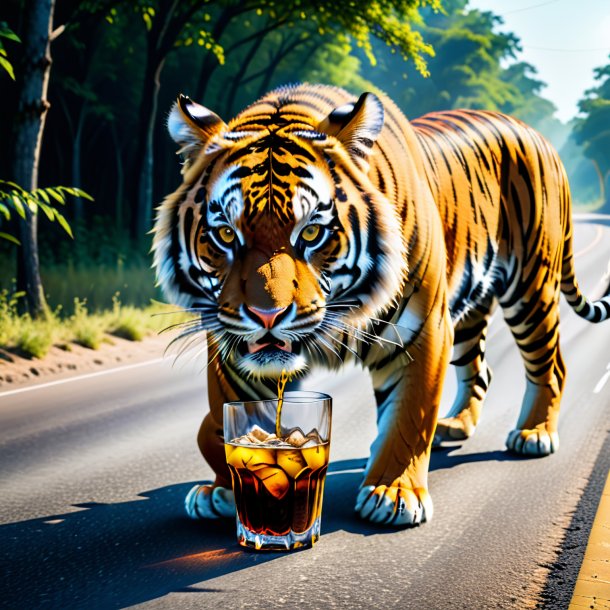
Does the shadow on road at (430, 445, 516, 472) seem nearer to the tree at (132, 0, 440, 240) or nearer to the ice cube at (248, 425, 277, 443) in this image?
the ice cube at (248, 425, 277, 443)

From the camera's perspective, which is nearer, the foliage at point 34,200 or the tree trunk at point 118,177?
the foliage at point 34,200

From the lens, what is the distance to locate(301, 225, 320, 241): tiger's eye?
13.3 feet

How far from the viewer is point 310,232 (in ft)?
13.4

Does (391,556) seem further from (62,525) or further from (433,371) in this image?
(62,525)

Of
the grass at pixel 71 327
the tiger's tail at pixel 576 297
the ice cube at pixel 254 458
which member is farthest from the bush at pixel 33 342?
the ice cube at pixel 254 458

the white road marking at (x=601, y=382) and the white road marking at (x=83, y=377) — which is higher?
the white road marking at (x=601, y=382)

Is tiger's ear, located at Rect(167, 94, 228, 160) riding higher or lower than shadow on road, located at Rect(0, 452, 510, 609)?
higher

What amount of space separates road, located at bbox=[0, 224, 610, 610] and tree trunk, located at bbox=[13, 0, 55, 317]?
459cm

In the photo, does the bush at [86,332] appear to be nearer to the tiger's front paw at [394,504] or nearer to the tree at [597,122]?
the tiger's front paw at [394,504]

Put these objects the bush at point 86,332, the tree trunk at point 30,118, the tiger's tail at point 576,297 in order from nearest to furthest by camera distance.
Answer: the tiger's tail at point 576,297 → the bush at point 86,332 → the tree trunk at point 30,118

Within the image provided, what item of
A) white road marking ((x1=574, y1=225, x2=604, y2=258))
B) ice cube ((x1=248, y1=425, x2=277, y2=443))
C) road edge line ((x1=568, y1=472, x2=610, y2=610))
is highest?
ice cube ((x1=248, y1=425, x2=277, y2=443))

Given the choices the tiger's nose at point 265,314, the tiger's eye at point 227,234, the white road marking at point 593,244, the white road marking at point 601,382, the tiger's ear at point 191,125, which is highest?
the tiger's ear at point 191,125

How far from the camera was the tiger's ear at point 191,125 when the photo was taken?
431cm

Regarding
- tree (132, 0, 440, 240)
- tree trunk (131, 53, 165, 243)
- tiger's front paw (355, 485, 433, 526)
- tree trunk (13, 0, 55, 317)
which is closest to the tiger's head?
tiger's front paw (355, 485, 433, 526)
